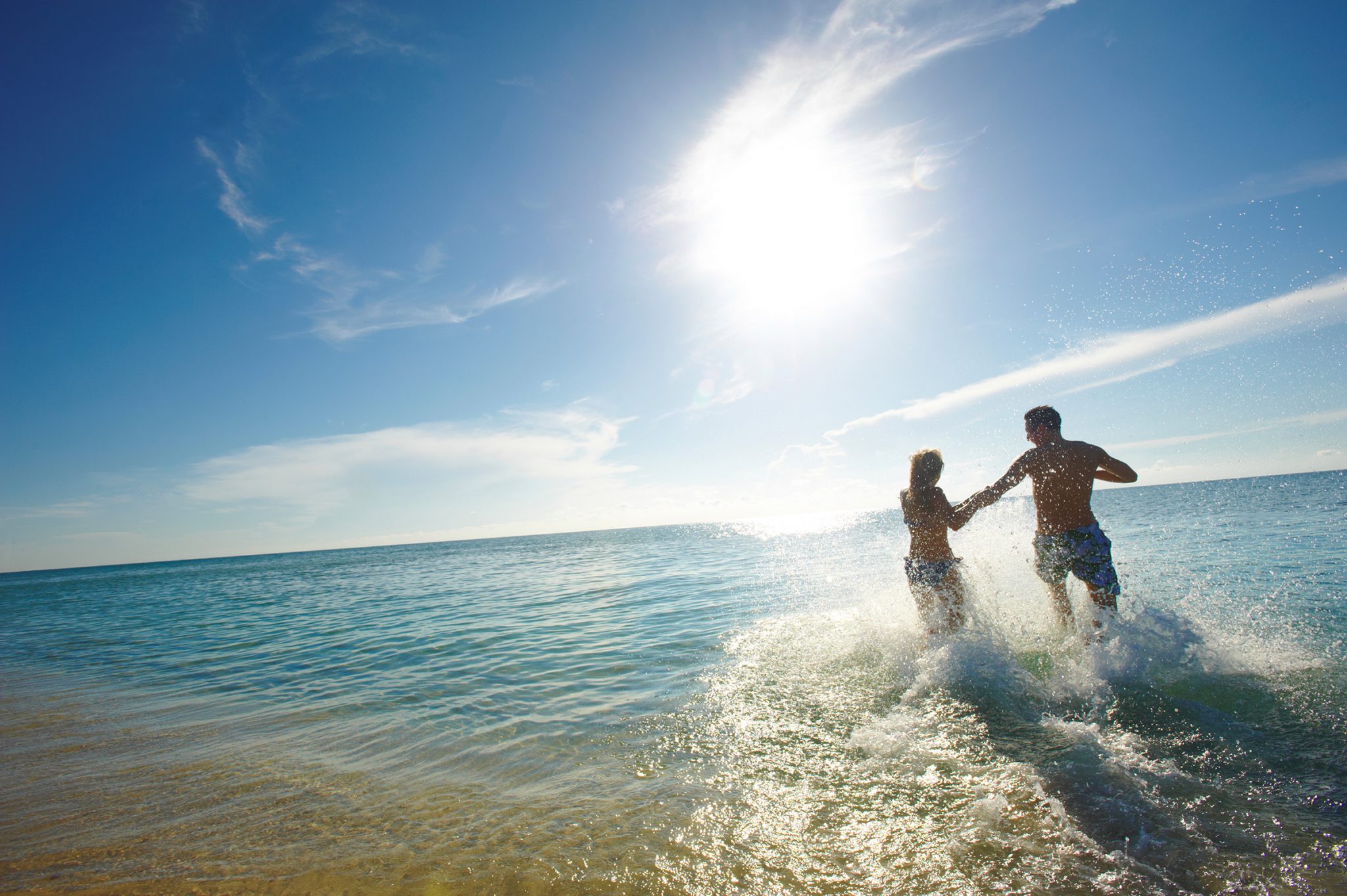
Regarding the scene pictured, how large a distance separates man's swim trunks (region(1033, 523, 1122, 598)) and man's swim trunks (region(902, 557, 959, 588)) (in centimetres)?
104

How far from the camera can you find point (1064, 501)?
6406 mm

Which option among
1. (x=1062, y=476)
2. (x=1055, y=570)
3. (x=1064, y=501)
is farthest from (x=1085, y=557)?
(x=1062, y=476)

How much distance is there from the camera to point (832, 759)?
4.38 m

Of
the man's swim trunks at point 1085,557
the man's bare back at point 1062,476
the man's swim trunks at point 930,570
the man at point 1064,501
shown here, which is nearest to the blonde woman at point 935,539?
the man's swim trunks at point 930,570

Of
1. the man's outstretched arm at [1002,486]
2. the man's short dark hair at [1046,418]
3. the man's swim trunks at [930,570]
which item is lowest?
the man's swim trunks at [930,570]

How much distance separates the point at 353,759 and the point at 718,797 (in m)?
3.58

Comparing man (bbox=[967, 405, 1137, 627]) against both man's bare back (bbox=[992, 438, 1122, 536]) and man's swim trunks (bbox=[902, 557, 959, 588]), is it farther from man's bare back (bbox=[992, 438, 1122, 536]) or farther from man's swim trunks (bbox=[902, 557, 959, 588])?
man's swim trunks (bbox=[902, 557, 959, 588])

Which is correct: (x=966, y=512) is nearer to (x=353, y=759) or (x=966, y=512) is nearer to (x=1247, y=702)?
(x=1247, y=702)

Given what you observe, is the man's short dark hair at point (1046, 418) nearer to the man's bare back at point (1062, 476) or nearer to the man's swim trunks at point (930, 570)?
the man's bare back at point (1062, 476)

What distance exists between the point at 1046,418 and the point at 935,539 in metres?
1.87

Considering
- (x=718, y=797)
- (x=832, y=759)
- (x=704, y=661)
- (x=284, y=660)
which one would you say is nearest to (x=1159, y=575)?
(x=704, y=661)

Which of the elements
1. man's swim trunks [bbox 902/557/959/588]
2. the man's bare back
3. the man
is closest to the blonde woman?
man's swim trunks [bbox 902/557/959/588]

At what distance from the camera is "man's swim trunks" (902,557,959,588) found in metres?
6.95

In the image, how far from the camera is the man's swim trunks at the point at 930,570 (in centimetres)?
695
